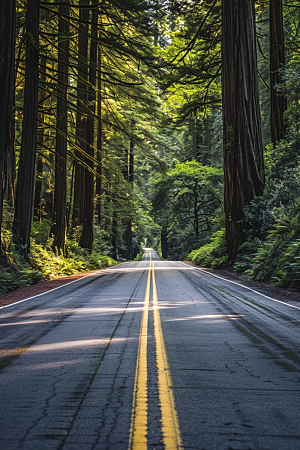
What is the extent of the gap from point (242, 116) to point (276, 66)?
393 centimetres

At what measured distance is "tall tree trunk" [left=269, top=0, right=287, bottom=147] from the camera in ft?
70.5

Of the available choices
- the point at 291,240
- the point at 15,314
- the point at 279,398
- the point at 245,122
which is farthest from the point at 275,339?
the point at 245,122

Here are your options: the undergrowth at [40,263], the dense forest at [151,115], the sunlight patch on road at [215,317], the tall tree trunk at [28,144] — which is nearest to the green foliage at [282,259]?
the dense forest at [151,115]

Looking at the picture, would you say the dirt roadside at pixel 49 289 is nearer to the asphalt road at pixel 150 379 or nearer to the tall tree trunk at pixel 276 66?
the asphalt road at pixel 150 379

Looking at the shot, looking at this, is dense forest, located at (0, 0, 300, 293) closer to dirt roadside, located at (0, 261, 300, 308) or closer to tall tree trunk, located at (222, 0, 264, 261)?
tall tree trunk, located at (222, 0, 264, 261)

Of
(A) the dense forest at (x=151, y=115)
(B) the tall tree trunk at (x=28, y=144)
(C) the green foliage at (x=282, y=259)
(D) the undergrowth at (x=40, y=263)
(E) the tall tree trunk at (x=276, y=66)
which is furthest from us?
(E) the tall tree trunk at (x=276, y=66)

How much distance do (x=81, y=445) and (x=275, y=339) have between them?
3.91 m

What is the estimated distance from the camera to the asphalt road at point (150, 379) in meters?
3.17

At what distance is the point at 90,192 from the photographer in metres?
27.8

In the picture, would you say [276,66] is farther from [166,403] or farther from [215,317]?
[166,403]

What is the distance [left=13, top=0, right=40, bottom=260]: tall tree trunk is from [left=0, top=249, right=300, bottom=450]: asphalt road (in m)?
8.44

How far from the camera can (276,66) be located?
72.2 ft

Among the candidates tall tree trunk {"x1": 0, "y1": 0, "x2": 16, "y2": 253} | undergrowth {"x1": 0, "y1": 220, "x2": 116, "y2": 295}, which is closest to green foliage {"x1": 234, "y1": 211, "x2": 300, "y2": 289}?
undergrowth {"x1": 0, "y1": 220, "x2": 116, "y2": 295}

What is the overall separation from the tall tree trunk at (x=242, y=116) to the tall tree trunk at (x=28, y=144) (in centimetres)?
877
